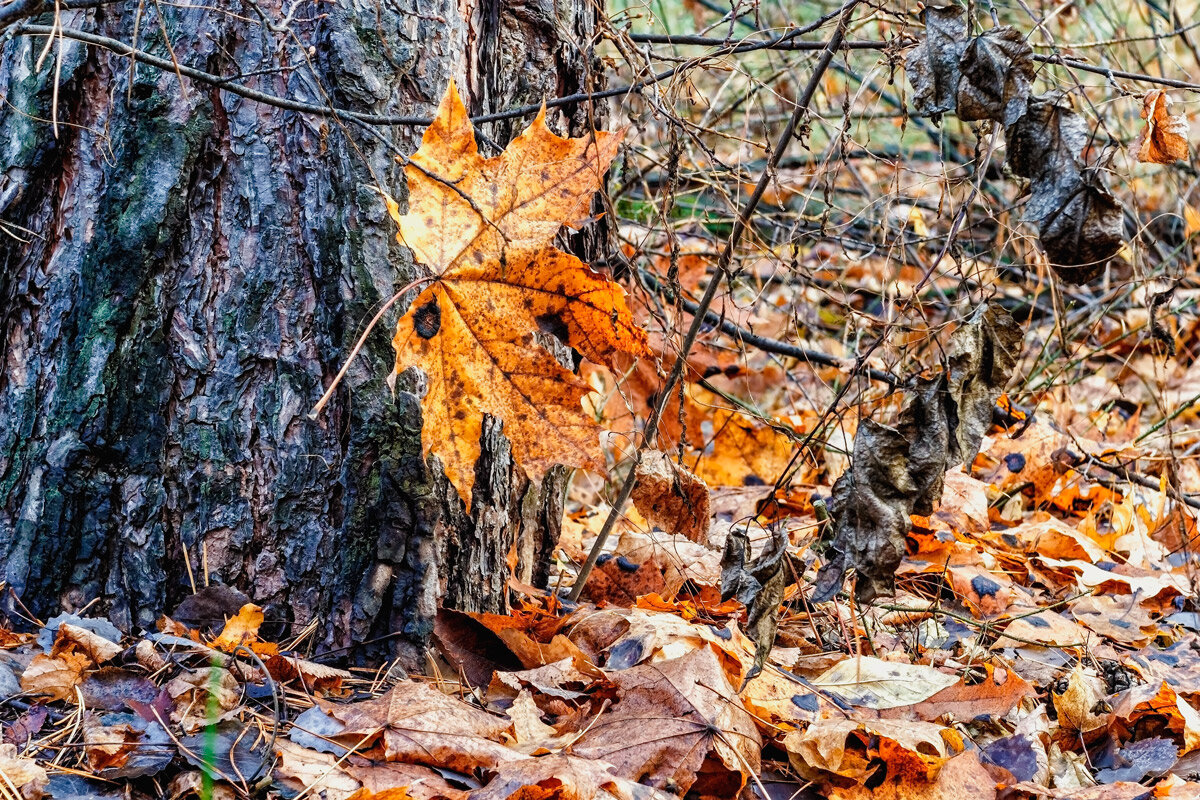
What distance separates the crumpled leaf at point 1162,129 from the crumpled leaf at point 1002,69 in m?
0.23

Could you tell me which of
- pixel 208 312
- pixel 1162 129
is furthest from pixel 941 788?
pixel 208 312

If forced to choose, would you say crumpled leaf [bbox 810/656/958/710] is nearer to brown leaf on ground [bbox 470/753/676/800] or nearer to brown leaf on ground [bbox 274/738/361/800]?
brown leaf on ground [bbox 470/753/676/800]

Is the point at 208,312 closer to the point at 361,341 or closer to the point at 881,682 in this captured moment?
the point at 361,341

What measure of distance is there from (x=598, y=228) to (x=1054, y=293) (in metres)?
0.96

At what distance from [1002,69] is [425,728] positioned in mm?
1239

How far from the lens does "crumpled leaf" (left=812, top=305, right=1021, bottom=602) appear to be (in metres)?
1.49

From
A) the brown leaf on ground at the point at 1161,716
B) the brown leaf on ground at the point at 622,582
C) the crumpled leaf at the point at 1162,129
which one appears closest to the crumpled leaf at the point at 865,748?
the brown leaf on ground at the point at 1161,716

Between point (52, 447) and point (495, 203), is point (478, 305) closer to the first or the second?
point (495, 203)

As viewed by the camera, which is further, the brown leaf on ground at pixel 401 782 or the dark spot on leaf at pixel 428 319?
the dark spot on leaf at pixel 428 319

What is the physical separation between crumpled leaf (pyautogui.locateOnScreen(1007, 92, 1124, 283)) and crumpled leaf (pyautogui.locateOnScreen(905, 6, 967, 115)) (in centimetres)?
11

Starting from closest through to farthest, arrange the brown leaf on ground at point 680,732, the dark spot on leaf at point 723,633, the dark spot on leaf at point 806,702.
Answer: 1. the brown leaf on ground at point 680,732
2. the dark spot on leaf at point 806,702
3. the dark spot on leaf at point 723,633

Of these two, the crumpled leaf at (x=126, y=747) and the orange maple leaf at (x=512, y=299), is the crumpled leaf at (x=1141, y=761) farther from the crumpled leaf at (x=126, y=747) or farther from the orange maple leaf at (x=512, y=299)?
the crumpled leaf at (x=126, y=747)

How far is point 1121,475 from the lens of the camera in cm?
255

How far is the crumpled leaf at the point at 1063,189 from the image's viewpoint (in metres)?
1.33
